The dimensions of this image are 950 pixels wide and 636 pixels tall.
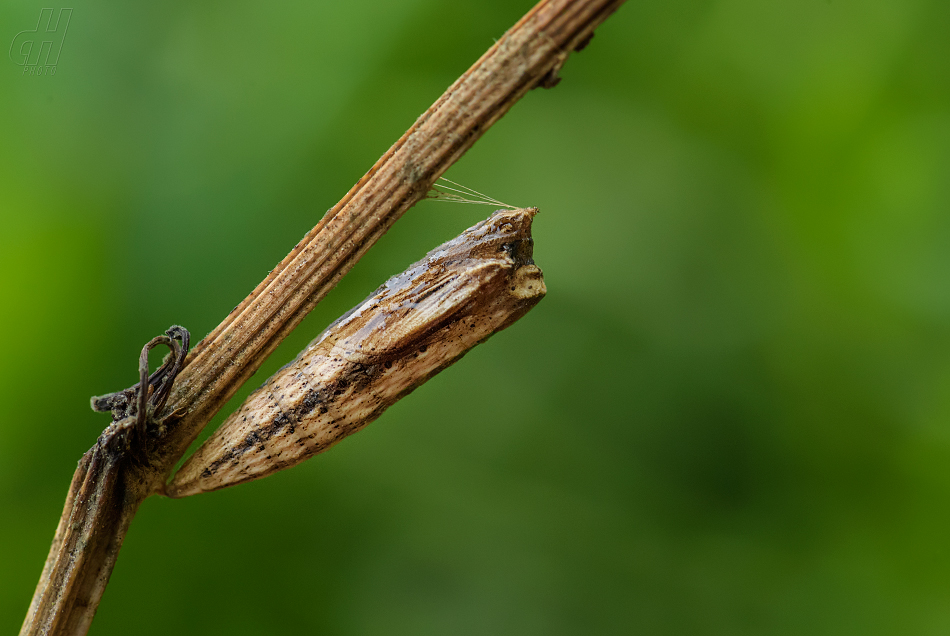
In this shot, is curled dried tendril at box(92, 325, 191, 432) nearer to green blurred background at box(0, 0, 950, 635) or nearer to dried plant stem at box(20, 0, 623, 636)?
dried plant stem at box(20, 0, 623, 636)

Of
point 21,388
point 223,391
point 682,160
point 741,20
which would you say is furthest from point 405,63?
point 21,388

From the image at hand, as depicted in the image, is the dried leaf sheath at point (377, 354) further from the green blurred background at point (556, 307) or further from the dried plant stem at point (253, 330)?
the green blurred background at point (556, 307)

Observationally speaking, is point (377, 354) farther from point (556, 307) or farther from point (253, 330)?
point (556, 307)

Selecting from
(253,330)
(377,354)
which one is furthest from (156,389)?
(377,354)

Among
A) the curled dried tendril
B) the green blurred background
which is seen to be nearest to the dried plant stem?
the curled dried tendril

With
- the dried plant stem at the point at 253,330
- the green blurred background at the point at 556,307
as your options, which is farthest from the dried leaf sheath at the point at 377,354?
the green blurred background at the point at 556,307

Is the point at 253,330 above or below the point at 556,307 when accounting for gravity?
below
